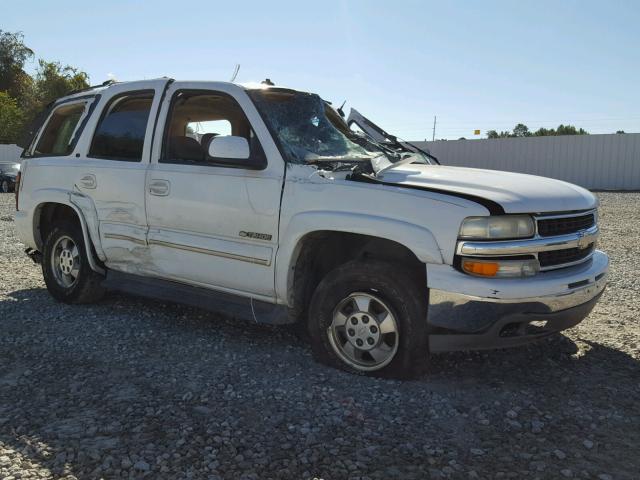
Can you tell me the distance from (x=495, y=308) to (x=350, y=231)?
3.29 feet

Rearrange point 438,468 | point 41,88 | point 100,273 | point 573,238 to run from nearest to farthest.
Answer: point 438,468, point 573,238, point 100,273, point 41,88

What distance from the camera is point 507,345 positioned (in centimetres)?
360

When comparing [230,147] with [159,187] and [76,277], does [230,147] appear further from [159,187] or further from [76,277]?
[76,277]

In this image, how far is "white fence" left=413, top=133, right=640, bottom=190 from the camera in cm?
2764

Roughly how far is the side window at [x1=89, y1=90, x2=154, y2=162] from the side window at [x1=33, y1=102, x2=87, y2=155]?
1.34 feet

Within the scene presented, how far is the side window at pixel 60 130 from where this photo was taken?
18.9 ft

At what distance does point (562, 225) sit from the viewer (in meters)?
3.80

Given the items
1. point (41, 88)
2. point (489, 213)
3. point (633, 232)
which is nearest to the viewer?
point (489, 213)

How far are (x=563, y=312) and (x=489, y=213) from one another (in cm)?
79

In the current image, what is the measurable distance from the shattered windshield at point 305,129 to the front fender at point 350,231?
490mm

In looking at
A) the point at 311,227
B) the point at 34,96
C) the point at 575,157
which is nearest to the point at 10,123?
the point at 34,96

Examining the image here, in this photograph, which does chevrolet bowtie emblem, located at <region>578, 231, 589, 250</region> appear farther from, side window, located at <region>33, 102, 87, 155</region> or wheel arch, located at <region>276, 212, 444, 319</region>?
side window, located at <region>33, 102, 87, 155</region>

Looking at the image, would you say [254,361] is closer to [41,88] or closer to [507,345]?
[507,345]

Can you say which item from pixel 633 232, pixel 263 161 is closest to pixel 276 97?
pixel 263 161
